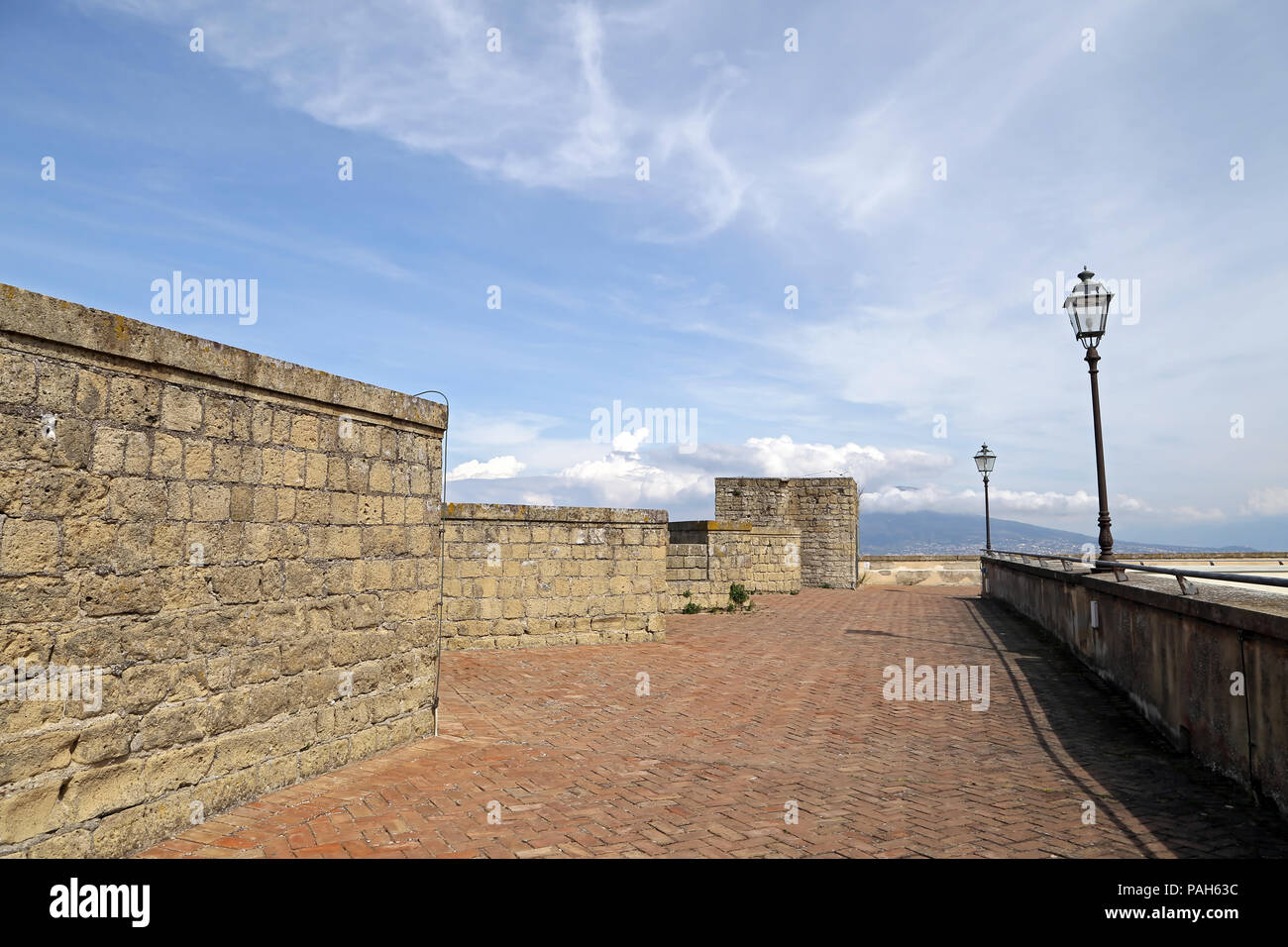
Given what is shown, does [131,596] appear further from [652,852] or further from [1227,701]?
[1227,701]

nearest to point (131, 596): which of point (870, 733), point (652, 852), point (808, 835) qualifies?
point (652, 852)

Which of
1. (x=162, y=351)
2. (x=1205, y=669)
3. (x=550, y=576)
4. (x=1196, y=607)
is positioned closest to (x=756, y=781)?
(x=1205, y=669)

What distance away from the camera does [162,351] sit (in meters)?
4.69

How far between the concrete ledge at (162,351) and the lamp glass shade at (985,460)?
1024 inches

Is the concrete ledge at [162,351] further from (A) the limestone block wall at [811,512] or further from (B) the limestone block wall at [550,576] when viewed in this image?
(A) the limestone block wall at [811,512]

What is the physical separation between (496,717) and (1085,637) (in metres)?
7.61

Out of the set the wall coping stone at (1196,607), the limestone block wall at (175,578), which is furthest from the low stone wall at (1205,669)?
the limestone block wall at (175,578)

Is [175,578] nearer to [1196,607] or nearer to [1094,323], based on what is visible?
[1196,607]

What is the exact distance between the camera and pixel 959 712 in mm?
8344

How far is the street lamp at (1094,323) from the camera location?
1097 cm

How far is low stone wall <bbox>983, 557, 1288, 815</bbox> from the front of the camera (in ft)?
15.8

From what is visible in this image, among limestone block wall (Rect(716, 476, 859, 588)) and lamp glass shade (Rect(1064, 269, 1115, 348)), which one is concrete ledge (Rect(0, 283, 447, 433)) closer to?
lamp glass shade (Rect(1064, 269, 1115, 348))

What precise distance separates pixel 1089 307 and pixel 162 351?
11.1 m

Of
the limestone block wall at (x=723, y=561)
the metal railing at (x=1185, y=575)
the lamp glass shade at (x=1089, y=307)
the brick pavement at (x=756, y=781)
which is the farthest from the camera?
the limestone block wall at (x=723, y=561)
